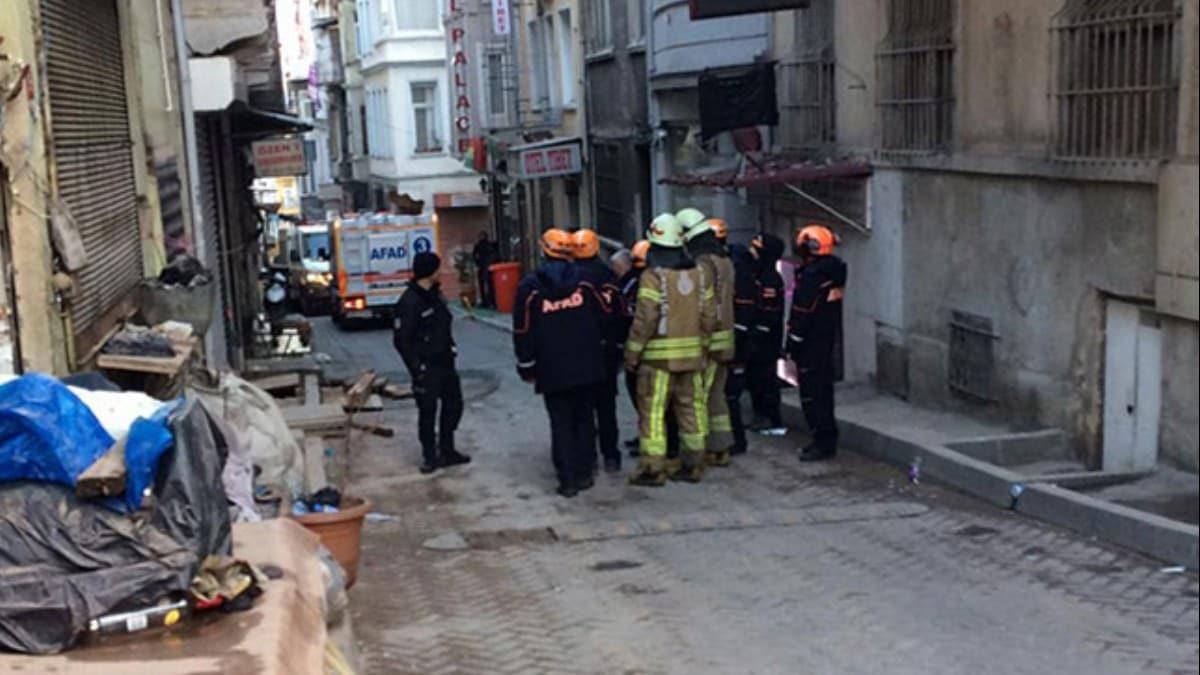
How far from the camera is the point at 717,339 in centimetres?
934

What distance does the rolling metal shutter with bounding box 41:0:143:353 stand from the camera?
7422 millimetres

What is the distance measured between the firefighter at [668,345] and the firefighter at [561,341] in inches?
12.7

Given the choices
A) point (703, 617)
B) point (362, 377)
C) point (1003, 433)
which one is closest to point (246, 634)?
point (703, 617)

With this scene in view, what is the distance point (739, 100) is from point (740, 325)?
4.88 m

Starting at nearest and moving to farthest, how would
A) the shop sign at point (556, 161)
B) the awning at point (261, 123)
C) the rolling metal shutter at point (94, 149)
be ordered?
the rolling metal shutter at point (94, 149)
the awning at point (261, 123)
the shop sign at point (556, 161)

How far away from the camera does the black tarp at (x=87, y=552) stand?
4.38 metres

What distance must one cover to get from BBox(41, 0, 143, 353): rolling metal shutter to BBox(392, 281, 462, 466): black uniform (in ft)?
6.69

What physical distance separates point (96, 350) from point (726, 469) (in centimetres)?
467

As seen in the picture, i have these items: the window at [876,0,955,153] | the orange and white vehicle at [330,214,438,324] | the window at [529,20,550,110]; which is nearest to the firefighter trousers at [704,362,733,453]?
the window at [876,0,955,153]

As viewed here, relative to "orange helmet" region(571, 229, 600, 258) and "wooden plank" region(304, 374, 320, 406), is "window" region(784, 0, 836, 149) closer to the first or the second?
"orange helmet" region(571, 229, 600, 258)

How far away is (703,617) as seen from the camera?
607 cm

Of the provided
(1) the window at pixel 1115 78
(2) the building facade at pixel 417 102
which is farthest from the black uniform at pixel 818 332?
(2) the building facade at pixel 417 102

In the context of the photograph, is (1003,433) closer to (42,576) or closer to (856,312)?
(42,576)

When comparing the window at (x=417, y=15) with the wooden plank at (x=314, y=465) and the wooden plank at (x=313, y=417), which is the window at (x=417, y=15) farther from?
the wooden plank at (x=314, y=465)
